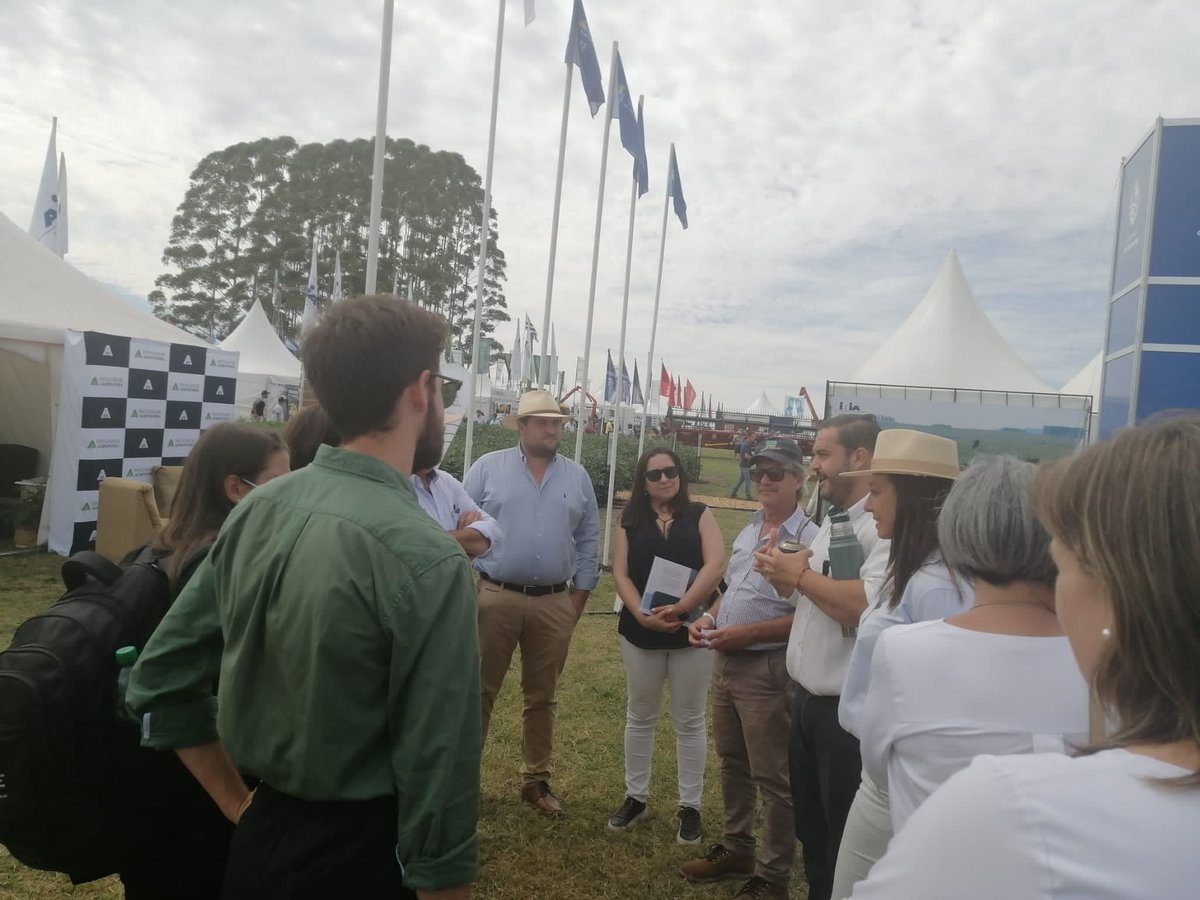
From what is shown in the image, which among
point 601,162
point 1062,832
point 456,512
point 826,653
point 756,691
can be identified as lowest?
point 756,691

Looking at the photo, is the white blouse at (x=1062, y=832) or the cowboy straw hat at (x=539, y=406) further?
the cowboy straw hat at (x=539, y=406)

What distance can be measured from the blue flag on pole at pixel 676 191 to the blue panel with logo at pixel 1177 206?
262 inches

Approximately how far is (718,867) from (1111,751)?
9.61ft

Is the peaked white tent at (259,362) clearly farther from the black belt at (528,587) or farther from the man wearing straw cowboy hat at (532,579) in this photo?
the black belt at (528,587)

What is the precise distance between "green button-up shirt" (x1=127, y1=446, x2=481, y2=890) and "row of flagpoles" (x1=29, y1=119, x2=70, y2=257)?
14.7 metres

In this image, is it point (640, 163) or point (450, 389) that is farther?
point (640, 163)

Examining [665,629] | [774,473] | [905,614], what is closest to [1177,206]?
[774,473]

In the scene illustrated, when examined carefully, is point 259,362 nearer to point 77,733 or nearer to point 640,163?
point 640,163

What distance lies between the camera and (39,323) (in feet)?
24.2

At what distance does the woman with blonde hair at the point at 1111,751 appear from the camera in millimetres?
591

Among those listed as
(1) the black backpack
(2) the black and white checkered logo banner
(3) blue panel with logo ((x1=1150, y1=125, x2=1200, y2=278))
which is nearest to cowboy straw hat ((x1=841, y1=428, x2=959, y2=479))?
(1) the black backpack

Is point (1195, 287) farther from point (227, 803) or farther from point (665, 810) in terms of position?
point (227, 803)

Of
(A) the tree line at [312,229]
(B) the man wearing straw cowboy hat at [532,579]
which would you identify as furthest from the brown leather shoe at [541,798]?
(A) the tree line at [312,229]

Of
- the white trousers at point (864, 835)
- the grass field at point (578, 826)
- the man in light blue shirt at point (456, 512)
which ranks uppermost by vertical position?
the man in light blue shirt at point (456, 512)
